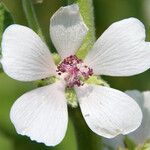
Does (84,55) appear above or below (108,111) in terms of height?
above

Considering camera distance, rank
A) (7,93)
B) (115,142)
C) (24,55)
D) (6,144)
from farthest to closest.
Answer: (7,93) → (6,144) → (115,142) → (24,55)

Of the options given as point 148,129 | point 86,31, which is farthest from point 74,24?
point 148,129

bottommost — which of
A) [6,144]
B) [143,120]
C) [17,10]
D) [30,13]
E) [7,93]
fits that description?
[6,144]

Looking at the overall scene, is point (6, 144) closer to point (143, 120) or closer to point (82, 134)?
point (143, 120)

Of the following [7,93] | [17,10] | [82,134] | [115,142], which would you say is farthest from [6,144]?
[82,134]

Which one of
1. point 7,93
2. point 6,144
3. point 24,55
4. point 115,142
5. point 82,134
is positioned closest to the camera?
point 24,55

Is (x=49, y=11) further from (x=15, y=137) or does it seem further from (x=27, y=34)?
(x=27, y=34)

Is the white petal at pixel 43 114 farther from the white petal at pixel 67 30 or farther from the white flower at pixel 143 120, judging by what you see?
the white flower at pixel 143 120
